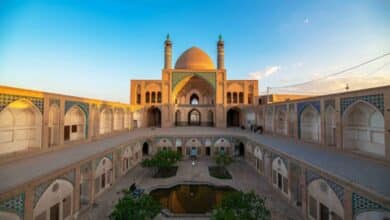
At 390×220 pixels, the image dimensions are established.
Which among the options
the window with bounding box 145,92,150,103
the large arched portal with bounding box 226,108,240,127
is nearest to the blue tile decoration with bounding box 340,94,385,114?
the large arched portal with bounding box 226,108,240,127

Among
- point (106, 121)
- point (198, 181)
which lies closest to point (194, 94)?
point (106, 121)

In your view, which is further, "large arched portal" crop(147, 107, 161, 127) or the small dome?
the small dome

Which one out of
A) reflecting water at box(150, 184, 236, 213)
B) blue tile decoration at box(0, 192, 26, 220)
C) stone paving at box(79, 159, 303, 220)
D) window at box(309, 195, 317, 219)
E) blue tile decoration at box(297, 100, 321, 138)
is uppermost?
blue tile decoration at box(297, 100, 321, 138)

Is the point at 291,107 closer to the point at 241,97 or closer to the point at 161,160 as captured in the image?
the point at 161,160

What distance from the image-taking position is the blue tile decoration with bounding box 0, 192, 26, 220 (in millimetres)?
3354

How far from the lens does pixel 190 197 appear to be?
283 inches

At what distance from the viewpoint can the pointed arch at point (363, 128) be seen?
17.5ft

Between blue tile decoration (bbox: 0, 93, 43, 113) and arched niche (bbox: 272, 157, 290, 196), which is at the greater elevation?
blue tile decoration (bbox: 0, 93, 43, 113)

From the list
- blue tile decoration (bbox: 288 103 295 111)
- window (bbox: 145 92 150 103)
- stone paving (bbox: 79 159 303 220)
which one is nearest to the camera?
stone paving (bbox: 79 159 303 220)

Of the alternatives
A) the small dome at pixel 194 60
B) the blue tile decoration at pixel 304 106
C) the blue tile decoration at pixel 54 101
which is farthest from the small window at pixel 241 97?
the blue tile decoration at pixel 54 101

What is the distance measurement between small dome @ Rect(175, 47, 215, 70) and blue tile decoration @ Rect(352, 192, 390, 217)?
17.6m

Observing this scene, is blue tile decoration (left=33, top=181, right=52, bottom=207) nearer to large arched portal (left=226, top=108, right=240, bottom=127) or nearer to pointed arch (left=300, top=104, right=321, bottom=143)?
pointed arch (left=300, top=104, right=321, bottom=143)

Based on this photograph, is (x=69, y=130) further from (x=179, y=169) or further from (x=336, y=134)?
(x=336, y=134)

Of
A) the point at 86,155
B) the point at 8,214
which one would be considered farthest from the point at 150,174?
the point at 8,214
